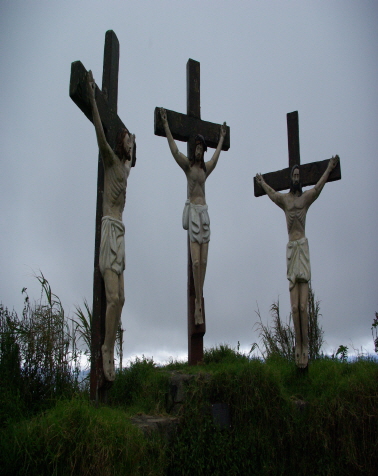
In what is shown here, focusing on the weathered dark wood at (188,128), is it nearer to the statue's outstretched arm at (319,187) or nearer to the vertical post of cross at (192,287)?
the vertical post of cross at (192,287)

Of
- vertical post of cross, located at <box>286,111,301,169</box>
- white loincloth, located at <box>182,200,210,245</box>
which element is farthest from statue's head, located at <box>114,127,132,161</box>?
vertical post of cross, located at <box>286,111,301,169</box>

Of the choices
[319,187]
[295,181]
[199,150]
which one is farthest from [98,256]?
[319,187]

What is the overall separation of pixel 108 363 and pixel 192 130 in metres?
3.80

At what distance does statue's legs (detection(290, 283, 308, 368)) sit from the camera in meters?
6.14

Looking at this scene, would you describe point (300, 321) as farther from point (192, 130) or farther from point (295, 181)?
point (192, 130)

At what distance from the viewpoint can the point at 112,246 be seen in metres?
4.91

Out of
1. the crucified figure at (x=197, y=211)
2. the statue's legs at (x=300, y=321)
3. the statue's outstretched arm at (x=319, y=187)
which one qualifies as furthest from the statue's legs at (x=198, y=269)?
the statue's outstretched arm at (x=319, y=187)

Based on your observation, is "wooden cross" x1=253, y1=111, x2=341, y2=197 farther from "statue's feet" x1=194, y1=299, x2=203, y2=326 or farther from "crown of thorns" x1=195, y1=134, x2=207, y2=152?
"statue's feet" x1=194, y1=299, x2=203, y2=326

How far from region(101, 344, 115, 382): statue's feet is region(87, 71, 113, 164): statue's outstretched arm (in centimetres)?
193

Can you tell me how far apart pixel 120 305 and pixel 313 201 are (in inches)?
128

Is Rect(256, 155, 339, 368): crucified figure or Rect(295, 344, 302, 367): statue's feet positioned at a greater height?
Rect(256, 155, 339, 368): crucified figure

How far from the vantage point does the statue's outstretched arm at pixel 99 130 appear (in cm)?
486

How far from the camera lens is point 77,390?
4891 millimetres

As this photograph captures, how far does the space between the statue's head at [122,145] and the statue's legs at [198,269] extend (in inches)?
74.3
